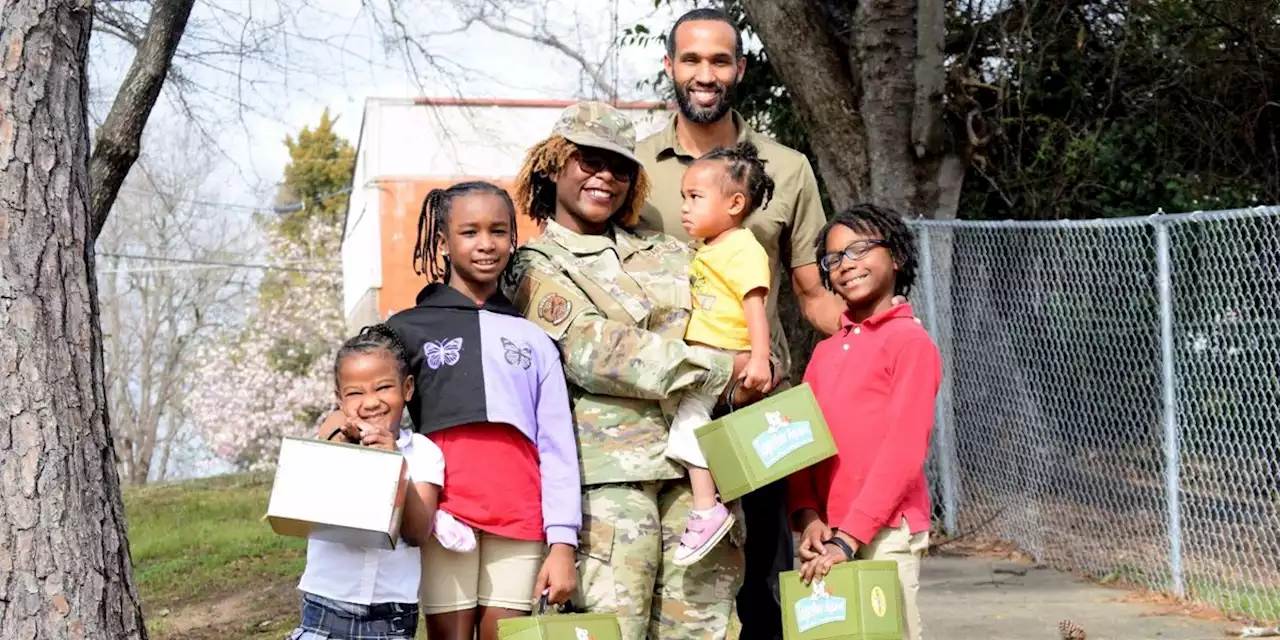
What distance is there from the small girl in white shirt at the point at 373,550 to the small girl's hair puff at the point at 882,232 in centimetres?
114

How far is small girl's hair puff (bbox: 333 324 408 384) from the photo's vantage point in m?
2.93

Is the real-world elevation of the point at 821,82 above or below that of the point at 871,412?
above

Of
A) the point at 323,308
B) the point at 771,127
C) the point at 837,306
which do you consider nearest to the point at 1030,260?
the point at 771,127

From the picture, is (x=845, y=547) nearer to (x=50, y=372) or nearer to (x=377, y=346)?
(x=377, y=346)

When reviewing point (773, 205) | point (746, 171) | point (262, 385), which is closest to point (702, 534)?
point (746, 171)

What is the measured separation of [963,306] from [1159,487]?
1.71 m

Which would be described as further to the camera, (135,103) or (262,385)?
(262,385)

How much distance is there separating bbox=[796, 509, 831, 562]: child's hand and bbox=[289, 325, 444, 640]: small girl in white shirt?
905 mm

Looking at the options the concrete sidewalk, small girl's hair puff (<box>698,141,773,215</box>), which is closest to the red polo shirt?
small girl's hair puff (<box>698,141,773,215</box>)

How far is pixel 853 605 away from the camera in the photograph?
2936mm

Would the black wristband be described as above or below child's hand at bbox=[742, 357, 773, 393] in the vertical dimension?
below

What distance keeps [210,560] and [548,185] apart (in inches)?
274

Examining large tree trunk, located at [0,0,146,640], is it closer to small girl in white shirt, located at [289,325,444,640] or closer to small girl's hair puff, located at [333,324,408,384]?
small girl in white shirt, located at [289,325,444,640]

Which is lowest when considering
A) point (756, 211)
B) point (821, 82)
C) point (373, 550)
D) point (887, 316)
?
point (373, 550)
